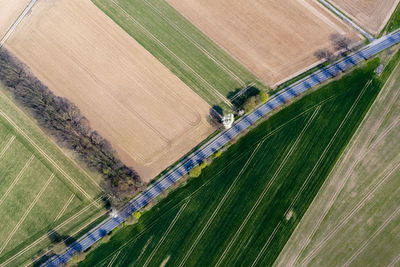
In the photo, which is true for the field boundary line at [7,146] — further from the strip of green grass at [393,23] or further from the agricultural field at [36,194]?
the strip of green grass at [393,23]

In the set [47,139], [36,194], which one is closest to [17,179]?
[36,194]

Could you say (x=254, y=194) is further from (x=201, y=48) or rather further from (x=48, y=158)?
(x=48, y=158)

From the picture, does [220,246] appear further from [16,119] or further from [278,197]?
[16,119]

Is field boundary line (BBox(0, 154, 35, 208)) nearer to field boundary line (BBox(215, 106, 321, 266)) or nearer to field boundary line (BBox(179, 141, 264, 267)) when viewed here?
field boundary line (BBox(179, 141, 264, 267))

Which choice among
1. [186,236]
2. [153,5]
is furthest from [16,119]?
[186,236]

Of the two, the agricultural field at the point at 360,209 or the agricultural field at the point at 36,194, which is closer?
the agricultural field at the point at 360,209

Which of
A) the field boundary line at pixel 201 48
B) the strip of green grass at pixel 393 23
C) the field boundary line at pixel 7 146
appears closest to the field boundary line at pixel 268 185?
the field boundary line at pixel 201 48
